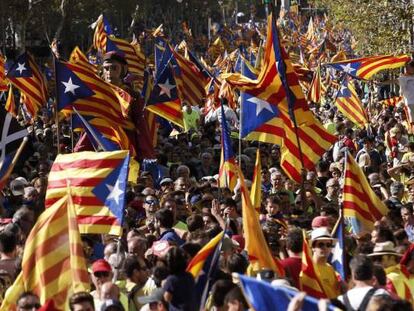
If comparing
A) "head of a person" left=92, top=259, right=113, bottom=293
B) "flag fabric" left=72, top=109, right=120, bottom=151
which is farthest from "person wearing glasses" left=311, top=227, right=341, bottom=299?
"flag fabric" left=72, top=109, right=120, bottom=151

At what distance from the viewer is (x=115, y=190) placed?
1112 centimetres

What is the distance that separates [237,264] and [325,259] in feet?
2.26

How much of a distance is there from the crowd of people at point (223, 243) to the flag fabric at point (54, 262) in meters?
0.21

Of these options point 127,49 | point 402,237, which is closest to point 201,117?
point 127,49

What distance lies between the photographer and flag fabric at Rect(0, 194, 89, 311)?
364 inches

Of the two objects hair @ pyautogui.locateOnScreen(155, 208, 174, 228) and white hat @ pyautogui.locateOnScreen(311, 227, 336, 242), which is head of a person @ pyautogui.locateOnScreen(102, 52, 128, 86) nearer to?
hair @ pyautogui.locateOnScreen(155, 208, 174, 228)

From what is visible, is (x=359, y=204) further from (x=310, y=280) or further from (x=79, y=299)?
(x=79, y=299)

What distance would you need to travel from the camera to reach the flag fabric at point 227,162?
15352 mm

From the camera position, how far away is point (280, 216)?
13.6m

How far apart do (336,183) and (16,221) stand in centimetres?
522

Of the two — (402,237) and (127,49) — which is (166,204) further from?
(127,49)

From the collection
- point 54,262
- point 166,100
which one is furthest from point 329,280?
point 166,100

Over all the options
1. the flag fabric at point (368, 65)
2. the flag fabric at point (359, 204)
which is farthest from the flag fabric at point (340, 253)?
the flag fabric at point (368, 65)

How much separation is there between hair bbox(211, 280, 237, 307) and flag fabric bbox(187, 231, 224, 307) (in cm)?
10
